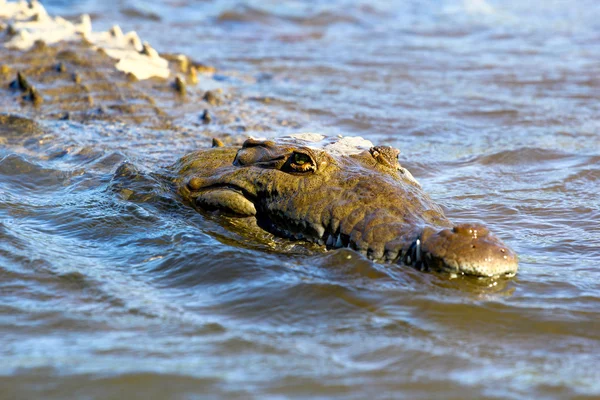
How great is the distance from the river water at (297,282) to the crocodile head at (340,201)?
131 mm

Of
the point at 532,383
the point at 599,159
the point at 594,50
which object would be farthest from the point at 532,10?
the point at 532,383

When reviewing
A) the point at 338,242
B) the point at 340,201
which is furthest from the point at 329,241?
the point at 340,201

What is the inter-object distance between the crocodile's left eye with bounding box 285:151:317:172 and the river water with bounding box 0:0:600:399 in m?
0.50

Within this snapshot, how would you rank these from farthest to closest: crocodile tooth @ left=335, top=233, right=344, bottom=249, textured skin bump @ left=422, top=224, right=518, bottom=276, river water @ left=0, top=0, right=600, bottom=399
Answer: crocodile tooth @ left=335, top=233, right=344, bottom=249 < textured skin bump @ left=422, top=224, right=518, bottom=276 < river water @ left=0, top=0, right=600, bottom=399

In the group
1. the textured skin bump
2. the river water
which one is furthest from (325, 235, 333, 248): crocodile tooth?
the textured skin bump

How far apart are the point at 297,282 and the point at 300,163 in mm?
910

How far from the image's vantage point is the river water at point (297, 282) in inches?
125

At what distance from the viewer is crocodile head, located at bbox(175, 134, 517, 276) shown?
396cm

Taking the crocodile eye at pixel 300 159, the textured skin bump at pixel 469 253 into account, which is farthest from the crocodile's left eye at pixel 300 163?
the textured skin bump at pixel 469 253

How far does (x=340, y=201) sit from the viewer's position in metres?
4.48

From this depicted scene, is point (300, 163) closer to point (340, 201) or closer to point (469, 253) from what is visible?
point (340, 201)

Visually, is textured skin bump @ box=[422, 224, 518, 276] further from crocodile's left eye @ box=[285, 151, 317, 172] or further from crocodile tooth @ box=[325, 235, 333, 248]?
crocodile's left eye @ box=[285, 151, 317, 172]

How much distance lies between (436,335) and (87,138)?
4658 millimetres

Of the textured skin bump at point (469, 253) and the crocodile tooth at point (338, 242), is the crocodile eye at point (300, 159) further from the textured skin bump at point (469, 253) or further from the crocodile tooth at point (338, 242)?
the textured skin bump at point (469, 253)
